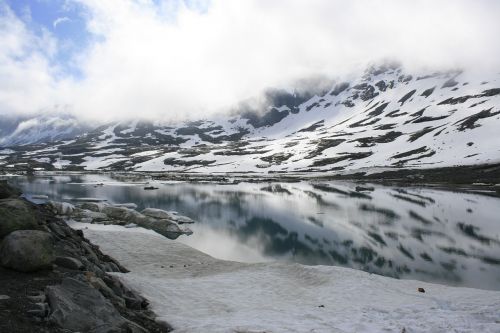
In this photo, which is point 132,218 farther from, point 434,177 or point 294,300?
point 434,177

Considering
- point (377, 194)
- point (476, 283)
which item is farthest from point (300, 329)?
point (377, 194)

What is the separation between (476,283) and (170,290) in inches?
792

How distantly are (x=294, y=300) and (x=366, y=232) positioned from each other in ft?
96.3

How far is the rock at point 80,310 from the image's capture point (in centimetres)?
1095

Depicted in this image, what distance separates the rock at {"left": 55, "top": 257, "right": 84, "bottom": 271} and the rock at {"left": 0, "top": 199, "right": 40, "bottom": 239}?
164 cm

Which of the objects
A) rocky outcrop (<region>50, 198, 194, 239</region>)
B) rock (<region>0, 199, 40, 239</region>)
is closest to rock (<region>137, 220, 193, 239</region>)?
rocky outcrop (<region>50, 198, 194, 239</region>)

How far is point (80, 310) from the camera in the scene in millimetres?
11508

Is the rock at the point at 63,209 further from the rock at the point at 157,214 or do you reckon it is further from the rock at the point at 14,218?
the rock at the point at 14,218

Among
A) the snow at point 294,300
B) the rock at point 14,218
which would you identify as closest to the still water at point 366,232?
the snow at point 294,300

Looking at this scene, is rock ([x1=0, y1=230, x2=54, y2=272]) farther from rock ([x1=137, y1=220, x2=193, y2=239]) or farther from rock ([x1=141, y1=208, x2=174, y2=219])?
rock ([x1=141, y1=208, x2=174, y2=219])

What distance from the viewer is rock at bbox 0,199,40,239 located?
15000 mm

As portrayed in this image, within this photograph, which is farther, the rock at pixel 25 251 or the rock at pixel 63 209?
the rock at pixel 63 209

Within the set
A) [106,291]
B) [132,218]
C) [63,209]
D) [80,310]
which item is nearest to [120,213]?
[132,218]

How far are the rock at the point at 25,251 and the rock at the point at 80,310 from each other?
2147 millimetres
